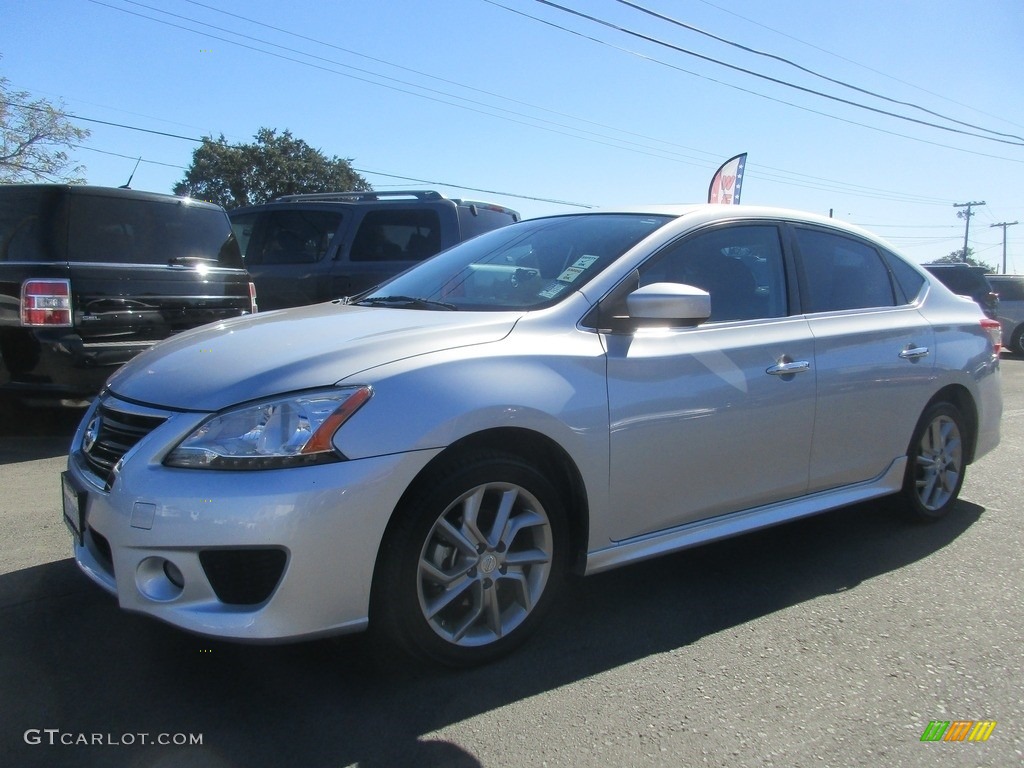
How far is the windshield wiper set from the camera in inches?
138

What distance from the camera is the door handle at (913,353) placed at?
4.22 m

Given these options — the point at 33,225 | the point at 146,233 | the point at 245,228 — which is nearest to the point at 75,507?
the point at 33,225

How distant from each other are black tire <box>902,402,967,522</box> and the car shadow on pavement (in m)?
0.73

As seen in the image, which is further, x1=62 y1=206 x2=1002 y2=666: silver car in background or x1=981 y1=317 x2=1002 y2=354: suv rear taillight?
x1=981 y1=317 x2=1002 y2=354: suv rear taillight

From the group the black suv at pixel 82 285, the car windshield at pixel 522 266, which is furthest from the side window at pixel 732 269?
the black suv at pixel 82 285

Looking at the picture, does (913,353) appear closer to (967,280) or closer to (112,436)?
(112,436)

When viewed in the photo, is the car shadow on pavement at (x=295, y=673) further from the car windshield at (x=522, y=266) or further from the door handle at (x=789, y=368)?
the car windshield at (x=522, y=266)

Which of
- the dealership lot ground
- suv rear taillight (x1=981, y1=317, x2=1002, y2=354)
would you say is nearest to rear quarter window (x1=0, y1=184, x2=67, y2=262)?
the dealership lot ground

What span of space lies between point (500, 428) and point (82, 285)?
427cm

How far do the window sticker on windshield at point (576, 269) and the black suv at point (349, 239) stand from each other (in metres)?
5.40

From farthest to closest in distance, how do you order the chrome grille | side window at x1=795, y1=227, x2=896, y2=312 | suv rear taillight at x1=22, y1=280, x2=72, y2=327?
suv rear taillight at x1=22, y1=280, x2=72, y2=327
side window at x1=795, y1=227, x2=896, y2=312
the chrome grille

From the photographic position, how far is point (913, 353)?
4258 millimetres

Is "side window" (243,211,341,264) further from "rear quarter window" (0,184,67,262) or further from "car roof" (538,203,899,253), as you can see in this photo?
"car roof" (538,203,899,253)

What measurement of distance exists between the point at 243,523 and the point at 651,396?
5.11 feet
